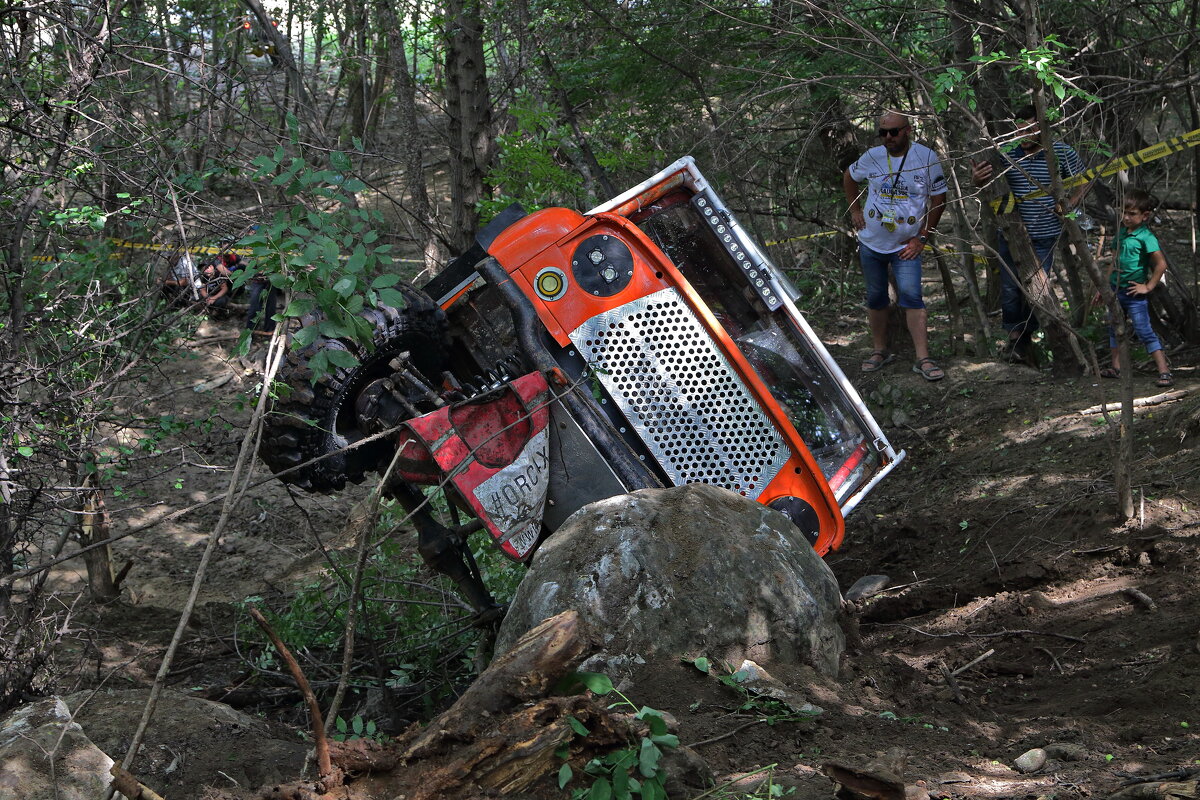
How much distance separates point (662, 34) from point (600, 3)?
0.86 m

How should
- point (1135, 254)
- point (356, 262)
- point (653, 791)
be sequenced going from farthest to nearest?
1. point (1135, 254)
2. point (356, 262)
3. point (653, 791)

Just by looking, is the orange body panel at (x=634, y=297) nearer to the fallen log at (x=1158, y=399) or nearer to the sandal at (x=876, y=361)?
the fallen log at (x=1158, y=399)

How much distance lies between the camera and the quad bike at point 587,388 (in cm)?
468

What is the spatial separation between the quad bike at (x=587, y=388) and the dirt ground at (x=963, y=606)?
1.73 feet

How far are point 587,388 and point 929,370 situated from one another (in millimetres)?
4078

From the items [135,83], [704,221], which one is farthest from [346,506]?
[704,221]

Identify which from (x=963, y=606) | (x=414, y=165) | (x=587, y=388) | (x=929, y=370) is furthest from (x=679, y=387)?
(x=414, y=165)

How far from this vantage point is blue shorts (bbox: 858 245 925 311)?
7.69 meters

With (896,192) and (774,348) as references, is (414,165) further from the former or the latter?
(774,348)

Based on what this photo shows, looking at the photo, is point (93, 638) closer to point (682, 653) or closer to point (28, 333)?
point (28, 333)

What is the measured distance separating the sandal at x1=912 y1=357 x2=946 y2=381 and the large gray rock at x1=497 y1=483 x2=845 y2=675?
4.17 metres

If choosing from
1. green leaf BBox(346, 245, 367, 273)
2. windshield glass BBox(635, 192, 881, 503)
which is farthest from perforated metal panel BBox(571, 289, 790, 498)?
green leaf BBox(346, 245, 367, 273)

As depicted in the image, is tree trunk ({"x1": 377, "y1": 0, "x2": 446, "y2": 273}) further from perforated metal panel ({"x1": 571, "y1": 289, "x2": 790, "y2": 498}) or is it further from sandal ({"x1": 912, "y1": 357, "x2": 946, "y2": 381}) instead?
sandal ({"x1": 912, "y1": 357, "x2": 946, "y2": 381})

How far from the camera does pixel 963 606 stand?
4.95 metres
